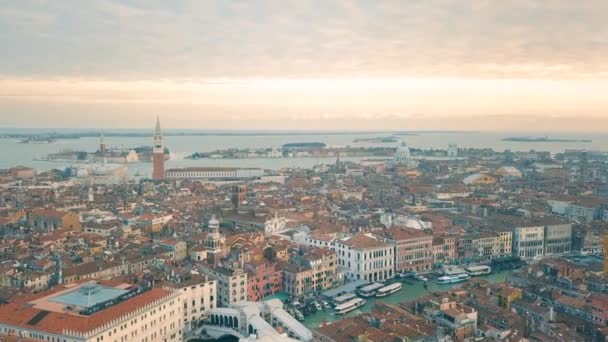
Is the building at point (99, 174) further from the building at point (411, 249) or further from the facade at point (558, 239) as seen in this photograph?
the facade at point (558, 239)

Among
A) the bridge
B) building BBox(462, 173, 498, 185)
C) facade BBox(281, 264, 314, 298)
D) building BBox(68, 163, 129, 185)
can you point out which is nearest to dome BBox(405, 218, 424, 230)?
facade BBox(281, 264, 314, 298)

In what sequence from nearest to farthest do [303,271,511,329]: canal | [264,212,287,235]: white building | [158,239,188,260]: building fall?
[303,271,511,329]: canal, [158,239,188,260]: building, [264,212,287,235]: white building

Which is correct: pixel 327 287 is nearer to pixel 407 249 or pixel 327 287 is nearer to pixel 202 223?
pixel 407 249

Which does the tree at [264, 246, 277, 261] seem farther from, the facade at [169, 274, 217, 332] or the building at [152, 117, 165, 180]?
the building at [152, 117, 165, 180]

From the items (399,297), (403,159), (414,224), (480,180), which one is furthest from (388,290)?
(403,159)

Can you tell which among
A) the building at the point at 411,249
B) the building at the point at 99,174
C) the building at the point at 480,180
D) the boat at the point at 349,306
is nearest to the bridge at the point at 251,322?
the boat at the point at 349,306

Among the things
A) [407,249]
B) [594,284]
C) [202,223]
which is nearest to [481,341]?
[594,284]
